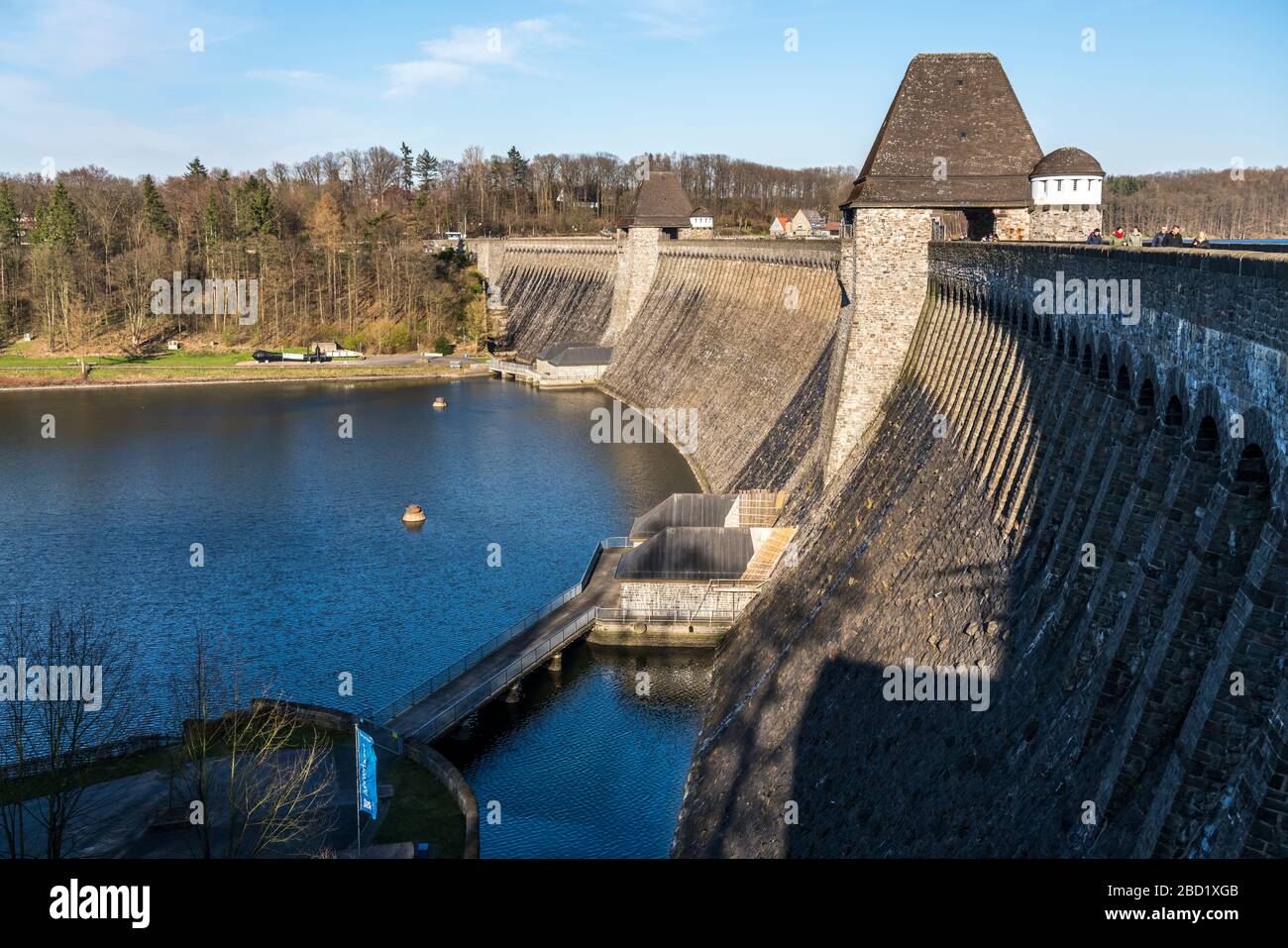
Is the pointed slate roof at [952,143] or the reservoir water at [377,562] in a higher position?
the pointed slate roof at [952,143]

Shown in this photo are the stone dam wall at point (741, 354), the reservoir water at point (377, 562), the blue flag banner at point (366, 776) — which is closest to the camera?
the blue flag banner at point (366, 776)

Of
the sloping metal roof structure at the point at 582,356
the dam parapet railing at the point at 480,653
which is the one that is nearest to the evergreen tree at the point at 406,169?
the sloping metal roof structure at the point at 582,356

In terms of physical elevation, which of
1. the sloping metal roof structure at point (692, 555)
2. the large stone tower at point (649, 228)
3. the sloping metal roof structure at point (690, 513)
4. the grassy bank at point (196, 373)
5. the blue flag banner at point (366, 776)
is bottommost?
the blue flag banner at point (366, 776)

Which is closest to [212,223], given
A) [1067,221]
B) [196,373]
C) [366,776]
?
[196,373]

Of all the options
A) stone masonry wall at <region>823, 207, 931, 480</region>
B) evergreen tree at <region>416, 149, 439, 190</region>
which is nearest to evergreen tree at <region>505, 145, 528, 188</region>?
evergreen tree at <region>416, 149, 439, 190</region>

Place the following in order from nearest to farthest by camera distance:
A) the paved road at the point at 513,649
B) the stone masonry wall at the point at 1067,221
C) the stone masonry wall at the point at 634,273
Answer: the paved road at the point at 513,649 → the stone masonry wall at the point at 1067,221 → the stone masonry wall at the point at 634,273

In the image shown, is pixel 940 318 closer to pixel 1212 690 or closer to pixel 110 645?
pixel 1212 690

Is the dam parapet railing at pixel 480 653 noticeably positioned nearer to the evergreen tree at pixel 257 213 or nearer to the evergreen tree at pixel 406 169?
the evergreen tree at pixel 257 213
